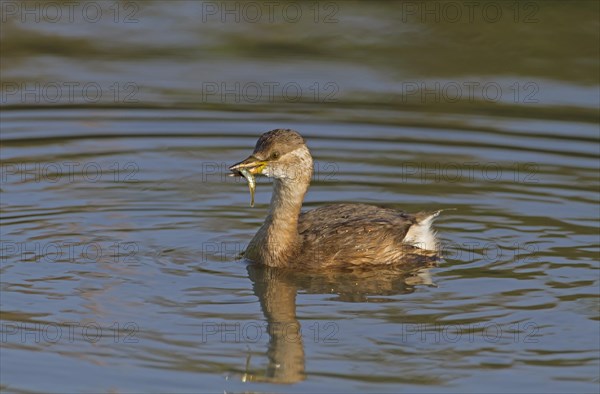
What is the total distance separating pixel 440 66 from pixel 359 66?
3.29 ft

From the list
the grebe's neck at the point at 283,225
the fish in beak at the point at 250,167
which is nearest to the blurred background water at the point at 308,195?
the grebe's neck at the point at 283,225

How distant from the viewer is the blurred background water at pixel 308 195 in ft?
29.6

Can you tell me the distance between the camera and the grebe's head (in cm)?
1096

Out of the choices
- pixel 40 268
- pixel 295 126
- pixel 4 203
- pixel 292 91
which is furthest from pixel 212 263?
pixel 292 91

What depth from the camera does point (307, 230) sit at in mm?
11398

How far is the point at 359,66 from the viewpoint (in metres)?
17.2

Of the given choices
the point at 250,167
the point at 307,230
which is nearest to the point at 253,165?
the point at 250,167

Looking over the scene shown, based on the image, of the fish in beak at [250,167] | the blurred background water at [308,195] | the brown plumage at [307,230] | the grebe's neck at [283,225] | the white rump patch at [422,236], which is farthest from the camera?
the white rump patch at [422,236]

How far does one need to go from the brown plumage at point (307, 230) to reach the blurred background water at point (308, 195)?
0.18 meters

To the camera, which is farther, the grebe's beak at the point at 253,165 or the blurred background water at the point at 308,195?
the grebe's beak at the point at 253,165

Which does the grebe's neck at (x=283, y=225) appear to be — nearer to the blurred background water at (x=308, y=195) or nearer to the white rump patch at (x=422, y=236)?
the blurred background water at (x=308, y=195)

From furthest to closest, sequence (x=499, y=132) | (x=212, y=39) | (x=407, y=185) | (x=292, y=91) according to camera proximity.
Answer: (x=212, y=39) → (x=292, y=91) → (x=499, y=132) → (x=407, y=185)

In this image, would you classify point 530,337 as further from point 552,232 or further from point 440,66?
point 440,66

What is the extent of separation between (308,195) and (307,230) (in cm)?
193
